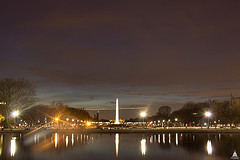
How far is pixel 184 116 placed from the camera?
109438mm

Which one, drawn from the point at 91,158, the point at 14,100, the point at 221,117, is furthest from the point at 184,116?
the point at 91,158

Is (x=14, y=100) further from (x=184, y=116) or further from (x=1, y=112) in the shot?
(x=184, y=116)

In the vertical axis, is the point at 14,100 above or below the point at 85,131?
above

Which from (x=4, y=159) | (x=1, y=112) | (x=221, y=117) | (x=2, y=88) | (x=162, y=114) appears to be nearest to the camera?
(x=4, y=159)

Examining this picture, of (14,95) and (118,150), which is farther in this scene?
(14,95)

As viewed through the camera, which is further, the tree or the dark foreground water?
the tree

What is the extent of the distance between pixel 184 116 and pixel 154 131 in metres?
51.7

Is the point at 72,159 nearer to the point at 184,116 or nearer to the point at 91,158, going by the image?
the point at 91,158

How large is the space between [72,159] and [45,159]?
8.28 ft

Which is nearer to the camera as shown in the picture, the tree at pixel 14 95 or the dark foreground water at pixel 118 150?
the dark foreground water at pixel 118 150

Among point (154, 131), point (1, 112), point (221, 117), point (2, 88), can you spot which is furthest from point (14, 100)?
point (221, 117)

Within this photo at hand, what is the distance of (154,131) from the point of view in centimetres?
6178

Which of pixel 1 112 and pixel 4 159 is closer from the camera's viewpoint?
pixel 4 159

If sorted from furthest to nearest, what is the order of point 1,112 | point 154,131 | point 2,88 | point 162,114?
point 162,114 → point 1,112 → point 2,88 → point 154,131
